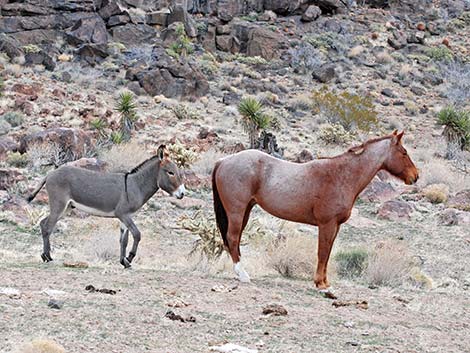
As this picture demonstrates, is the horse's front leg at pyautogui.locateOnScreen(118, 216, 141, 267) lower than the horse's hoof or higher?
lower

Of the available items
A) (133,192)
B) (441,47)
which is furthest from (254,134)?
(441,47)

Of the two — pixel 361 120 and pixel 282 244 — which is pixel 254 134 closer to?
pixel 361 120

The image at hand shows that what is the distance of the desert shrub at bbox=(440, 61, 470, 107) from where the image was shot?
46.4 meters

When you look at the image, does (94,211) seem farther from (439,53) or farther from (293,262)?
(439,53)

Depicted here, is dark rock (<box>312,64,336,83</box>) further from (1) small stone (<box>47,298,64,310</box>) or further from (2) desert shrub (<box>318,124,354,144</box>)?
(1) small stone (<box>47,298,64,310</box>)

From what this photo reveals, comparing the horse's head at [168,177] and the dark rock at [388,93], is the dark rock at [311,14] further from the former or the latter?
the horse's head at [168,177]

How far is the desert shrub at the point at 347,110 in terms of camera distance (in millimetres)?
37438

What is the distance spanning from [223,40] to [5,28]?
1479 centimetres

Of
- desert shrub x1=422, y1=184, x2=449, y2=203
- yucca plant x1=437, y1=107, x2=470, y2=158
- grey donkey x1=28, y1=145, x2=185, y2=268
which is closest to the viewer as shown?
grey donkey x1=28, y1=145, x2=185, y2=268

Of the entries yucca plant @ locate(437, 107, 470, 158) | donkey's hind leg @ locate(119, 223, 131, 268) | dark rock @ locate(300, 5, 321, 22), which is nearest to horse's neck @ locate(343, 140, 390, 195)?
donkey's hind leg @ locate(119, 223, 131, 268)

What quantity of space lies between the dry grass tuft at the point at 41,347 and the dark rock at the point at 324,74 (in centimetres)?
4294

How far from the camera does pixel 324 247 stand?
9711 millimetres

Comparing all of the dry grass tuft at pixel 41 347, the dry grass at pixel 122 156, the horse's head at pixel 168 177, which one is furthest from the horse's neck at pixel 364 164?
the dry grass at pixel 122 156

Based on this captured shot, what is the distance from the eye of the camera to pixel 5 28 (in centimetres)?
4666
